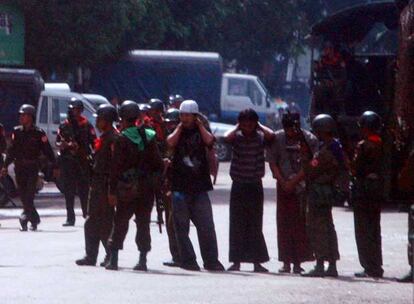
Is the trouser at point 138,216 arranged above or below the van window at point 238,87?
below

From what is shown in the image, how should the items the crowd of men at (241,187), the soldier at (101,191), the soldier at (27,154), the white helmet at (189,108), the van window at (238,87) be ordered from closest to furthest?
the crowd of men at (241,187)
the white helmet at (189,108)
the soldier at (101,191)
the soldier at (27,154)
the van window at (238,87)

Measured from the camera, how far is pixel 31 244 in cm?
2022

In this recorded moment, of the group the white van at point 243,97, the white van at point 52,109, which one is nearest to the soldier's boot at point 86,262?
the white van at point 52,109

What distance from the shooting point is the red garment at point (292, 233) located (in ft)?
54.7

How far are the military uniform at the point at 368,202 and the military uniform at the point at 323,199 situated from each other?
1.03 feet

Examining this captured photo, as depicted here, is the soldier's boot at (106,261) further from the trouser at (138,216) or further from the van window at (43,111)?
the van window at (43,111)

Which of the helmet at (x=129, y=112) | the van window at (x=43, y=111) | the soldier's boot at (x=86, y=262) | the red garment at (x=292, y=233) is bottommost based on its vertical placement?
the soldier's boot at (x=86, y=262)

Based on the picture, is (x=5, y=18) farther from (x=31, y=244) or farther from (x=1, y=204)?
(x=31, y=244)

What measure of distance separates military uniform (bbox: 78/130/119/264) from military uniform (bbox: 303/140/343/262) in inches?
90.9

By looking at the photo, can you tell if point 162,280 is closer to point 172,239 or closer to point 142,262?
point 142,262

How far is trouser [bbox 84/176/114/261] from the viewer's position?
17062mm

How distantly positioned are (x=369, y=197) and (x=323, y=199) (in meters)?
0.54

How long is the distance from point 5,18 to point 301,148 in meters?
20.0

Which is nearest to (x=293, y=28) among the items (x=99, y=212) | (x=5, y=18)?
(x=5, y=18)
